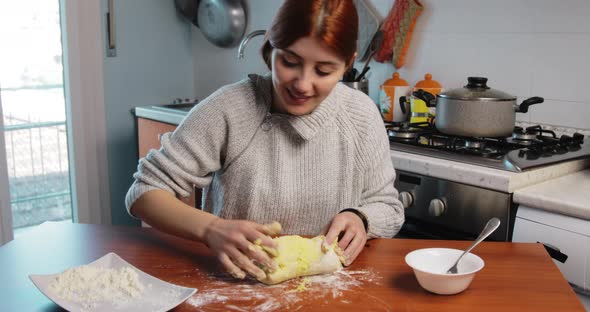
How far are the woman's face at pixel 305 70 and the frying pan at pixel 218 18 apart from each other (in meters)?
1.93

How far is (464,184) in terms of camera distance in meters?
1.63

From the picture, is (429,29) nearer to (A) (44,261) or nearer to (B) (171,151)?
(B) (171,151)

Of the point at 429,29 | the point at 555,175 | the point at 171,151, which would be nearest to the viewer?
the point at 171,151

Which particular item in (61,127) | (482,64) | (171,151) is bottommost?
Answer: (61,127)

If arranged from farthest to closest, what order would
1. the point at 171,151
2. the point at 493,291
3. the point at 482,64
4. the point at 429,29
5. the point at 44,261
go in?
1. the point at 429,29
2. the point at 482,64
3. the point at 171,151
4. the point at 44,261
5. the point at 493,291

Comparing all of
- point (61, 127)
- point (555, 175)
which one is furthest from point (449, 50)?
point (61, 127)

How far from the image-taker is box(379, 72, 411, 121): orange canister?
2316 millimetres

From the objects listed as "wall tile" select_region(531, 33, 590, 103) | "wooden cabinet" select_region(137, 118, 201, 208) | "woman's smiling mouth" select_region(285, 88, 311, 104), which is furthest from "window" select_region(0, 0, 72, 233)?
"wall tile" select_region(531, 33, 590, 103)

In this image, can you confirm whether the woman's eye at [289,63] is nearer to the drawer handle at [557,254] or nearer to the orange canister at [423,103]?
the drawer handle at [557,254]

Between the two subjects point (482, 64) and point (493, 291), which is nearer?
point (493, 291)

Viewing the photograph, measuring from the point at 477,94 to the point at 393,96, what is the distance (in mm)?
543

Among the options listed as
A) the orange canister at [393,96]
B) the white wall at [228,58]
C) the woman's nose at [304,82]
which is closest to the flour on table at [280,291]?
the woman's nose at [304,82]

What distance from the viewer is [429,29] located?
234 cm

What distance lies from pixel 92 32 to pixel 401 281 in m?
2.40
